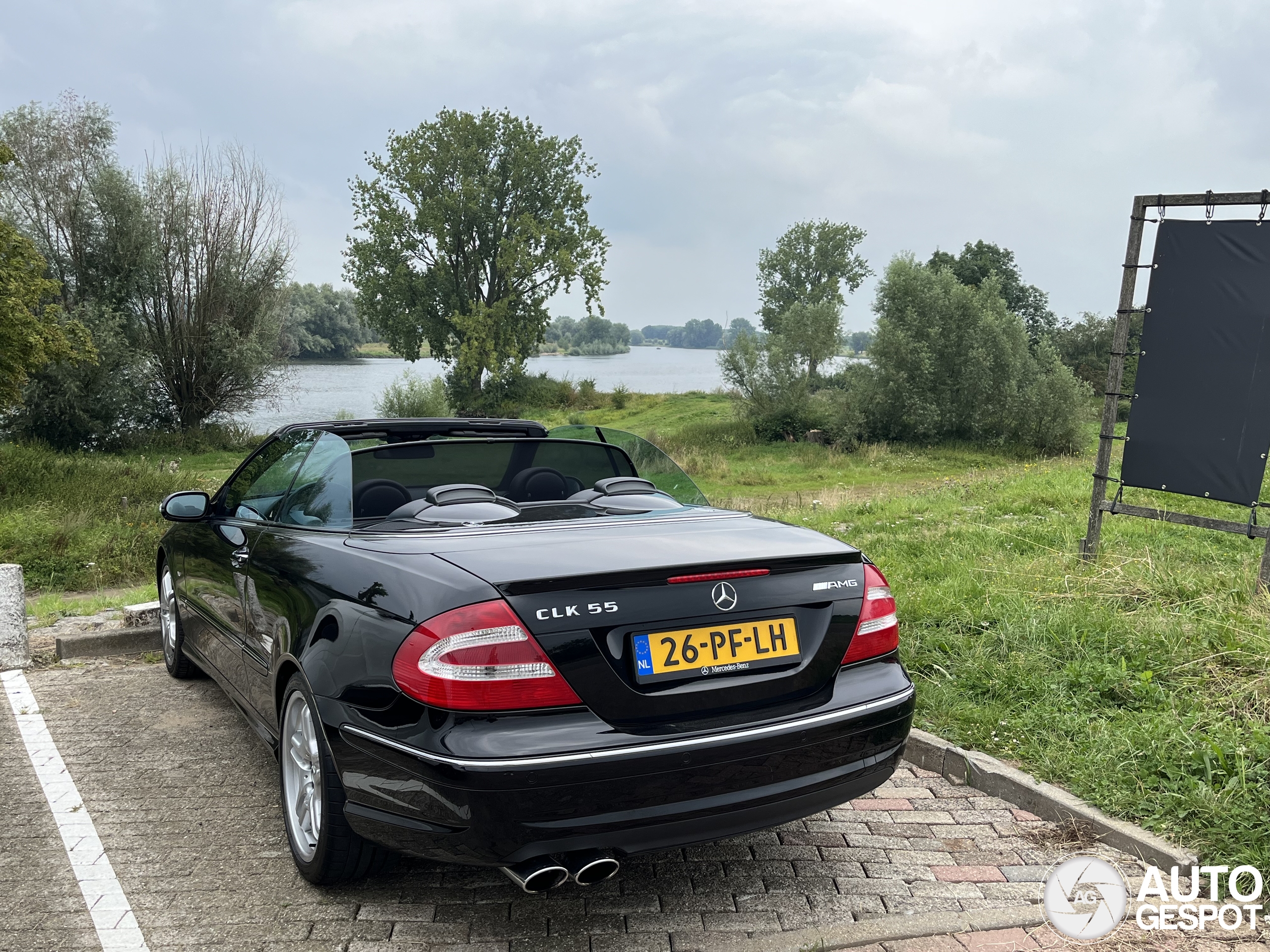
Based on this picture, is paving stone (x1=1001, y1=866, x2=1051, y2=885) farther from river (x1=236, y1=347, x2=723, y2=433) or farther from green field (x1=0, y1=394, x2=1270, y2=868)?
river (x1=236, y1=347, x2=723, y2=433)

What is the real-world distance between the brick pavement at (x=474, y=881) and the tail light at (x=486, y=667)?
2.80ft

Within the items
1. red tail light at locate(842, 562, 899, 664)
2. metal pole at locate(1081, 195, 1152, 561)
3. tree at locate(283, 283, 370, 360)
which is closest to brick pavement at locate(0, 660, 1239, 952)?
red tail light at locate(842, 562, 899, 664)

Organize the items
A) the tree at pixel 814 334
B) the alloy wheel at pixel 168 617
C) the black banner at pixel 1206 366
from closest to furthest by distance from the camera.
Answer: the alloy wheel at pixel 168 617 < the black banner at pixel 1206 366 < the tree at pixel 814 334

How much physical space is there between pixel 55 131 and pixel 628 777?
41.7 meters

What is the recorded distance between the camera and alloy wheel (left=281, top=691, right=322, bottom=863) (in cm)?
315

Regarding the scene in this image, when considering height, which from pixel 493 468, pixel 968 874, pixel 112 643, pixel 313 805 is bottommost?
pixel 112 643

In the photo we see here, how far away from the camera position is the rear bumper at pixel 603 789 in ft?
7.98

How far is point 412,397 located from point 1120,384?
42301 millimetres

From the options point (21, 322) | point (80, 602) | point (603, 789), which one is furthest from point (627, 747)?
point (21, 322)

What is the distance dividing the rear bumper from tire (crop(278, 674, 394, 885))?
0.14 meters

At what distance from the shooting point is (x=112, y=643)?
6609 mm

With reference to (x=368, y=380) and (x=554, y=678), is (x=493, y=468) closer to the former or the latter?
(x=554, y=678)

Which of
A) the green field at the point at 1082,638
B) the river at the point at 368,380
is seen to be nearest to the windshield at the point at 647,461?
the green field at the point at 1082,638

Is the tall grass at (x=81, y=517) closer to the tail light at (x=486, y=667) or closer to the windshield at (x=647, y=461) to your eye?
the windshield at (x=647, y=461)
